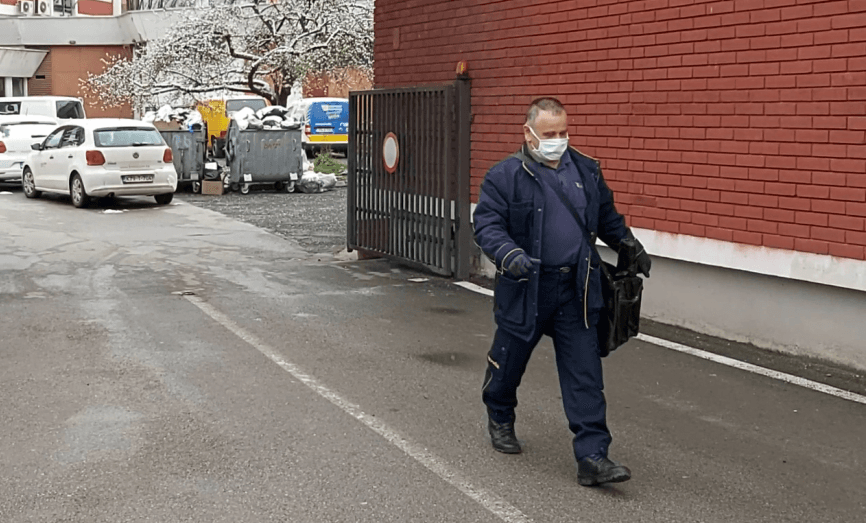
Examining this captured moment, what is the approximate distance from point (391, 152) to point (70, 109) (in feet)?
73.9

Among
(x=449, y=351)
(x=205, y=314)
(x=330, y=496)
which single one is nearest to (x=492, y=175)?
(x=330, y=496)

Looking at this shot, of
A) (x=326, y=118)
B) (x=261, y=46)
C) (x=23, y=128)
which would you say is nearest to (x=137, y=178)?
(x=23, y=128)

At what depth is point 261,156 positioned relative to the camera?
23.5 m

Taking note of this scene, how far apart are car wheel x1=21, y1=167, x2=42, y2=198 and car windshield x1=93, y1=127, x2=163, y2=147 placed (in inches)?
103

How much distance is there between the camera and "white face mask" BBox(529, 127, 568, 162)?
5.60 metres

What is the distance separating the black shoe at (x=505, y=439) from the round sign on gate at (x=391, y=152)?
7.28 m

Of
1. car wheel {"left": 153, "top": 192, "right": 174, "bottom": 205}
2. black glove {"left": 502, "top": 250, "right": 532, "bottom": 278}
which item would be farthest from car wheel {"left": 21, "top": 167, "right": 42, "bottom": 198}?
black glove {"left": 502, "top": 250, "right": 532, "bottom": 278}

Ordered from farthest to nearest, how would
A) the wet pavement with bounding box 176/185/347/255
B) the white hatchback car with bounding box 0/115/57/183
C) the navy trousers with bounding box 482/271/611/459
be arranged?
1. the white hatchback car with bounding box 0/115/57/183
2. the wet pavement with bounding box 176/185/347/255
3. the navy trousers with bounding box 482/271/611/459

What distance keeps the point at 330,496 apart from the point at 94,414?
2.08m

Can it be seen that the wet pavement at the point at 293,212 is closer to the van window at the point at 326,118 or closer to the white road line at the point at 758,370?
the white road line at the point at 758,370

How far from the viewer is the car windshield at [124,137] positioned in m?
20.6

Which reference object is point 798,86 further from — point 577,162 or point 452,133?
point 452,133

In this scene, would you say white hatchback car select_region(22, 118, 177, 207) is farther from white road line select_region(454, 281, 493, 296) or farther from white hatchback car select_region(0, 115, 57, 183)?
white road line select_region(454, 281, 493, 296)

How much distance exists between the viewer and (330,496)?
5.36 meters
